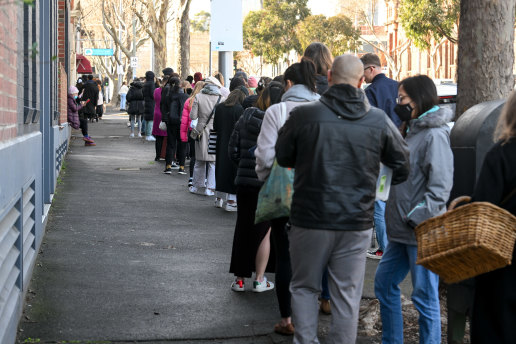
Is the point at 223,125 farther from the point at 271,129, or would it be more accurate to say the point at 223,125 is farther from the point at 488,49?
the point at 271,129

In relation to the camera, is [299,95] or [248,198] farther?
[248,198]

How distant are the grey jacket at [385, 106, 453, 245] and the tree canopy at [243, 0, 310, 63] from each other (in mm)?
87028

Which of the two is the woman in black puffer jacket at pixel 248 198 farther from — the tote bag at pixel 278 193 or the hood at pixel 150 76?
the hood at pixel 150 76

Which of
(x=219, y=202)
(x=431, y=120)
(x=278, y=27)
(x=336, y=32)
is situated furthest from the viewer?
(x=278, y=27)

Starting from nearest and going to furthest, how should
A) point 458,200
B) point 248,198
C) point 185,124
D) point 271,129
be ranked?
point 458,200, point 271,129, point 248,198, point 185,124

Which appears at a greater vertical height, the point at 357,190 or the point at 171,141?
the point at 357,190

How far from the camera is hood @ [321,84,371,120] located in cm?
490

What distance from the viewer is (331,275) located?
5.10 meters

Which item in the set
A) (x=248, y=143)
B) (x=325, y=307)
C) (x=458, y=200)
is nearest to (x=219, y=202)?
(x=248, y=143)

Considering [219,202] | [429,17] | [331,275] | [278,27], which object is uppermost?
[278,27]

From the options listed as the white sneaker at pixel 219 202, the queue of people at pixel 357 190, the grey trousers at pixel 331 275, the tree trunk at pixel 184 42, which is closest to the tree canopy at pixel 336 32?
the tree trunk at pixel 184 42

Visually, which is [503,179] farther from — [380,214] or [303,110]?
[380,214]

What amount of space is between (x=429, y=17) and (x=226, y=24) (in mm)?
35869

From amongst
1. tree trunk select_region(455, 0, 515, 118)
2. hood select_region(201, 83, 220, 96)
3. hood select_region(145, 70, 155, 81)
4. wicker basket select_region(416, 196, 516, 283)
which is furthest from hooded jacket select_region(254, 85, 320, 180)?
hood select_region(145, 70, 155, 81)
